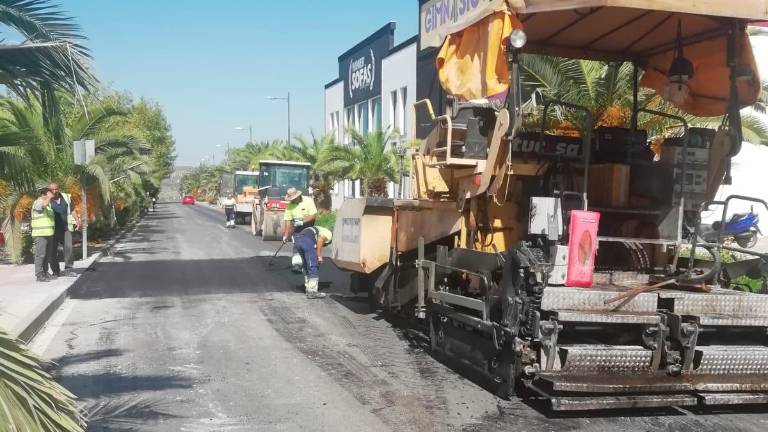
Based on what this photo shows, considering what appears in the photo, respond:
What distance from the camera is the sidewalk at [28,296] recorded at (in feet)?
25.3

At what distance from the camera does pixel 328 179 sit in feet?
93.8

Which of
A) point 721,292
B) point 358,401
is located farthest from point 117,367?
point 721,292

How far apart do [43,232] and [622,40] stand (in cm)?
950

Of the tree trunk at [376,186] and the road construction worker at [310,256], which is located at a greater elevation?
the tree trunk at [376,186]

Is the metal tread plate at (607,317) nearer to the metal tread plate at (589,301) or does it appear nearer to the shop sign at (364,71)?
the metal tread plate at (589,301)

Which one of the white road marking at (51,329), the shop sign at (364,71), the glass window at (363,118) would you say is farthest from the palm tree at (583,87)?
the glass window at (363,118)

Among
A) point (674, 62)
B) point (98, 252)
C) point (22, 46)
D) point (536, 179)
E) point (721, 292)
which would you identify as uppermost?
point (674, 62)

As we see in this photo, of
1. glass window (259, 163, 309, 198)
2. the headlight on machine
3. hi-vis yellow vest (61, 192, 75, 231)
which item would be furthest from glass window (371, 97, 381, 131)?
the headlight on machine

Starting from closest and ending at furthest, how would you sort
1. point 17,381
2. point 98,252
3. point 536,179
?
point 17,381 → point 536,179 → point 98,252

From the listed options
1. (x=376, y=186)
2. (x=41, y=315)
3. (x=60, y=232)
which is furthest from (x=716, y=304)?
(x=376, y=186)

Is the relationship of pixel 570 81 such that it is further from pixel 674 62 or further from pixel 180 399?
pixel 180 399

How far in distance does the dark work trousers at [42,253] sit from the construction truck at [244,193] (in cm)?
1809

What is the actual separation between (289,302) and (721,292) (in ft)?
19.8

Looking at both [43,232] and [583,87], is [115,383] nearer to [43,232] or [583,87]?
[43,232]
